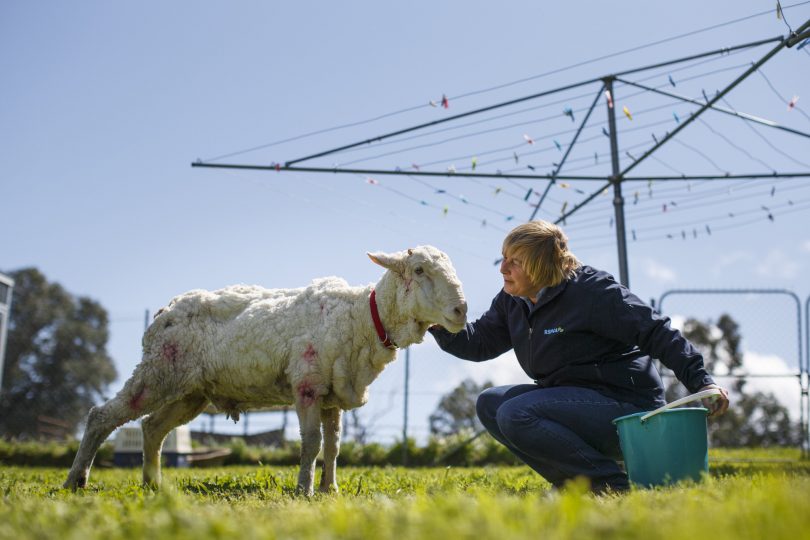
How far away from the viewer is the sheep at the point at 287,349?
455 cm

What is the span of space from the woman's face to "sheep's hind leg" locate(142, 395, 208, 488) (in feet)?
8.74

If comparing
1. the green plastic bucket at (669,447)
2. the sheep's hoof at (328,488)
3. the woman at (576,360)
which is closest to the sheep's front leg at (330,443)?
the sheep's hoof at (328,488)

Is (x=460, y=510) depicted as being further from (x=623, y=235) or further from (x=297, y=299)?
(x=623, y=235)

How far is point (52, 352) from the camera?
29.3 meters

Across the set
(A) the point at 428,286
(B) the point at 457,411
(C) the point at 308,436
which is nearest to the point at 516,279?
(A) the point at 428,286

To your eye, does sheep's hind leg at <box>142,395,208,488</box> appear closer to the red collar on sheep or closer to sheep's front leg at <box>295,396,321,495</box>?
sheep's front leg at <box>295,396,321,495</box>

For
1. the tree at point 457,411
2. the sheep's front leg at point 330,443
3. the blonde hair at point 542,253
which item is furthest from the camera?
the tree at point 457,411

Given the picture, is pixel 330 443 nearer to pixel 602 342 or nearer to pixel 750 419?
pixel 602 342

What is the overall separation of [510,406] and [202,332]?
2371 mm

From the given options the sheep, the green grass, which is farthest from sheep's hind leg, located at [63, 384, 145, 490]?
the green grass

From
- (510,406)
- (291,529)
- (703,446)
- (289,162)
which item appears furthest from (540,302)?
(289,162)

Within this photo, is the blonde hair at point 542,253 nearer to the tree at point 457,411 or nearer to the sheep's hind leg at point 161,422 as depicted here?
the sheep's hind leg at point 161,422

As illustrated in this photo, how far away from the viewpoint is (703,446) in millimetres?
3445

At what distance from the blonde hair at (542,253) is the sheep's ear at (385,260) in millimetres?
873
